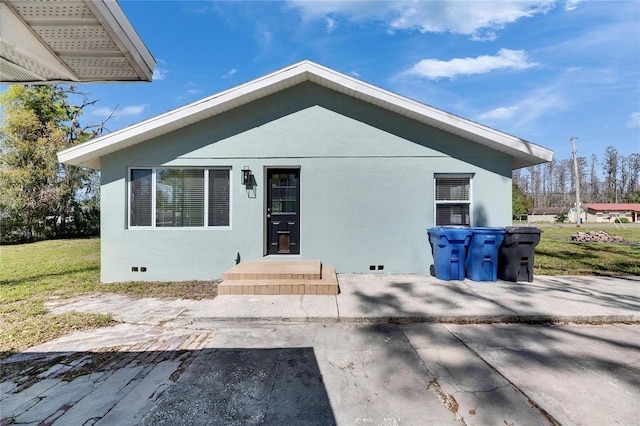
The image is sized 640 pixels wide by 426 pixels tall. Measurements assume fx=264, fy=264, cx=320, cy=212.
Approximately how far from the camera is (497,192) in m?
6.04

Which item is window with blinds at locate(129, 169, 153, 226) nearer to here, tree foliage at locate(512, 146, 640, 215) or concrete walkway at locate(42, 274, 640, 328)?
concrete walkway at locate(42, 274, 640, 328)

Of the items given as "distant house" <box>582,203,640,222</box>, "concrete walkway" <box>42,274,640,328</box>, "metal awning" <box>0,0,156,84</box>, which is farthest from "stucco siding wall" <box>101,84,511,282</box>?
"distant house" <box>582,203,640,222</box>

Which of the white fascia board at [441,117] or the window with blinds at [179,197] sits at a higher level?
the white fascia board at [441,117]

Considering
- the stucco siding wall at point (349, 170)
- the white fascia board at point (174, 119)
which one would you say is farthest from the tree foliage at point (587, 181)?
the white fascia board at point (174, 119)

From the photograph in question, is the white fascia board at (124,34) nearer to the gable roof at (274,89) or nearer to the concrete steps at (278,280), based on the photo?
the concrete steps at (278,280)

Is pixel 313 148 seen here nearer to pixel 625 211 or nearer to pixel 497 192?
pixel 497 192

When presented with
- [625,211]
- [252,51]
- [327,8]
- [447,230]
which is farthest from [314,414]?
[625,211]

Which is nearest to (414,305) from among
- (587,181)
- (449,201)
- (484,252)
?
(484,252)

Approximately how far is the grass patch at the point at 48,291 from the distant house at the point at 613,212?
5924 cm

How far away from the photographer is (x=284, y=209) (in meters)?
6.29

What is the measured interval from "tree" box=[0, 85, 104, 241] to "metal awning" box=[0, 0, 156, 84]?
17.3 m

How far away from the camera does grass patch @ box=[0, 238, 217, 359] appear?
3.47 meters

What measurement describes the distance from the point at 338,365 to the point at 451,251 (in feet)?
12.1

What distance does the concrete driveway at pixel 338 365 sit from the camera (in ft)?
6.57
